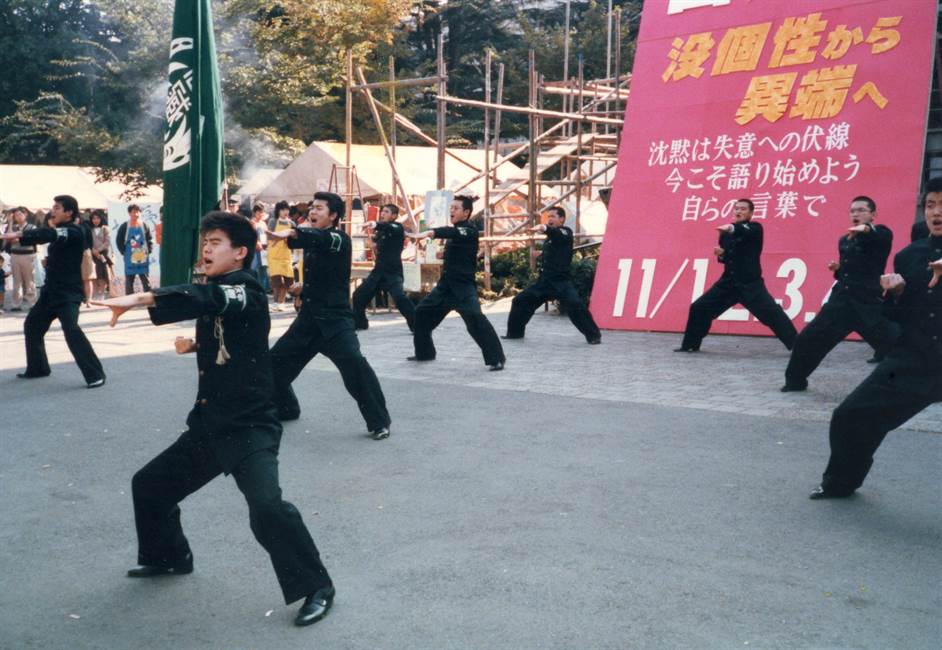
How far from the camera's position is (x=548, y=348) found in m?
11.5

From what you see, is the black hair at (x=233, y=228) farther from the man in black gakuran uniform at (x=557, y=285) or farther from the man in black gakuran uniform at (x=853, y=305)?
the man in black gakuran uniform at (x=557, y=285)

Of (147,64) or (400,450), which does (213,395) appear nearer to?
(400,450)

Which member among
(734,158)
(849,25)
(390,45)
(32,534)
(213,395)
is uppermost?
(390,45)

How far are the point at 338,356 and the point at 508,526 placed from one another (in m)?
2.44

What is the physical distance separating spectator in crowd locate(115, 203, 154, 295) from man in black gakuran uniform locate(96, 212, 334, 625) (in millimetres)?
14059

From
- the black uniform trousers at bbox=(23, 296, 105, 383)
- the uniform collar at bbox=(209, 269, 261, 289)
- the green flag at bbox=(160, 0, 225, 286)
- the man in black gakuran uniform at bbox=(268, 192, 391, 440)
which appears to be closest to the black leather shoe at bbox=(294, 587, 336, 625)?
the uniform collar at bbox=(209, 269, 261, 289)

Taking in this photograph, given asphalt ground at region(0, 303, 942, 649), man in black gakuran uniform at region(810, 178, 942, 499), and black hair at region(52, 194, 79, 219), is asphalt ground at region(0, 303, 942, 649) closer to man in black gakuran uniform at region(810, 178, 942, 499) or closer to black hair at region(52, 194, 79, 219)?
man in black gakuran uniform at region(810, 178, 942, 499)

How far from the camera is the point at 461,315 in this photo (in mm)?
9852

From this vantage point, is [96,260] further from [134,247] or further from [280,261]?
[280,261]

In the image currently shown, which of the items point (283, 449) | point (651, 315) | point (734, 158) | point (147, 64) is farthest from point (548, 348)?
point (147, 64)

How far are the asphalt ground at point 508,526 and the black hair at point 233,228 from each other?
139 centimetres

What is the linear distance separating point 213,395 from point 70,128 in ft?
A: 68.8

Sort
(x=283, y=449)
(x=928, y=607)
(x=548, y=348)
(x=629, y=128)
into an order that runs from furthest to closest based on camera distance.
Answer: (x=629, y=128)
(x=548, y=348)
(x=283, y=449)
(x=928, y=607)

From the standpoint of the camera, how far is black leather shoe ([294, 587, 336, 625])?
148 inches
